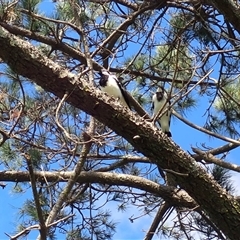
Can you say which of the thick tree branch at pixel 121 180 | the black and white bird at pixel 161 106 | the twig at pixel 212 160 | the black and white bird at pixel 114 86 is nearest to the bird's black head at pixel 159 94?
the black and white bird at pixel 161 106

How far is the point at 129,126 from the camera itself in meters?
1.73

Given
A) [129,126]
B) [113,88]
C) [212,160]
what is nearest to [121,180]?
[113,88]

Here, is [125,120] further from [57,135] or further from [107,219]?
[107,219]

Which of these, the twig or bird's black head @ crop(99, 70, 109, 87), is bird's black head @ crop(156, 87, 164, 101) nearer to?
bird's black head @ crop(99, 70, 109, 87)

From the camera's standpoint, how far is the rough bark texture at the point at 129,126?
167cm

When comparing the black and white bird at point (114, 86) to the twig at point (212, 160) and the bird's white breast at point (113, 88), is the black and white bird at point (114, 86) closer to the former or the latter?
the bird's white breast at point (113, 88)

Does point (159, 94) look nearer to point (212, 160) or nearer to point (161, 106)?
point (161, 106)

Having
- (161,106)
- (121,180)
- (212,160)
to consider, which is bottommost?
(212,160)

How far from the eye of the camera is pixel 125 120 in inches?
67.9

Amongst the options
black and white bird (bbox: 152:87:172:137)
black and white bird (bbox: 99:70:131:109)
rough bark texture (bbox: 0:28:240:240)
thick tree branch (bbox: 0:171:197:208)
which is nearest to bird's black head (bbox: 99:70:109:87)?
black and white bird (bbox: 99:70:131:109)

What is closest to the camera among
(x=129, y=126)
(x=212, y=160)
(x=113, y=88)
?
(x=129, y=126)

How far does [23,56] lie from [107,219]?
128 cm

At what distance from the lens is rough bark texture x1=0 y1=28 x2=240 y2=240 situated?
167 centimetres

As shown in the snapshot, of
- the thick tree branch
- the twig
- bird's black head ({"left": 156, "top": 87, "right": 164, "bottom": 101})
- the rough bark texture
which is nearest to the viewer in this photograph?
the rough bark texture
